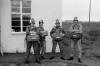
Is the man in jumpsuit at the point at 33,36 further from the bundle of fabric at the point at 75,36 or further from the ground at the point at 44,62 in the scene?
the bundle of fabric at the point at 75,36

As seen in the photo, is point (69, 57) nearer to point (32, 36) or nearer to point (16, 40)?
point (32, 36)

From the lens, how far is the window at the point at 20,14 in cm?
1120

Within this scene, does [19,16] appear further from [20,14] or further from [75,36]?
[75,36]

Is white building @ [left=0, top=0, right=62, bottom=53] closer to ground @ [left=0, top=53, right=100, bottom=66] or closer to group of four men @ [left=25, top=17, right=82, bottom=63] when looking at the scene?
ground @ [left=0, top=53, right=100, bottom=66]

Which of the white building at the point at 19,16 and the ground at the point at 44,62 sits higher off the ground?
the white building at the point at 19,16

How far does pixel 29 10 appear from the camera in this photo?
37.2 ft

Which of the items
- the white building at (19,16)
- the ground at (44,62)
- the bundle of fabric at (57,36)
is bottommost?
the ground at (44,62)

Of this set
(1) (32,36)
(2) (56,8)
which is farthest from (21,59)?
(2) (56,8)

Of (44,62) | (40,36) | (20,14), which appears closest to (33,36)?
(40,36)

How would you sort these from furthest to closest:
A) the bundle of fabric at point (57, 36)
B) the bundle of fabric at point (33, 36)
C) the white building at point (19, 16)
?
the white building at point (19, 16) → the bundle of fabric at point (57, 36) → the bundle of fabric at point (33, 36)

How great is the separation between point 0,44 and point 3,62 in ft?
→ 7.16

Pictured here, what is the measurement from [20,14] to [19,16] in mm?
137

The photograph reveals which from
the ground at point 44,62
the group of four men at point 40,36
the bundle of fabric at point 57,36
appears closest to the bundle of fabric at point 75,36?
the group of four men at point 40,36

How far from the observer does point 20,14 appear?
11234 millimetres
